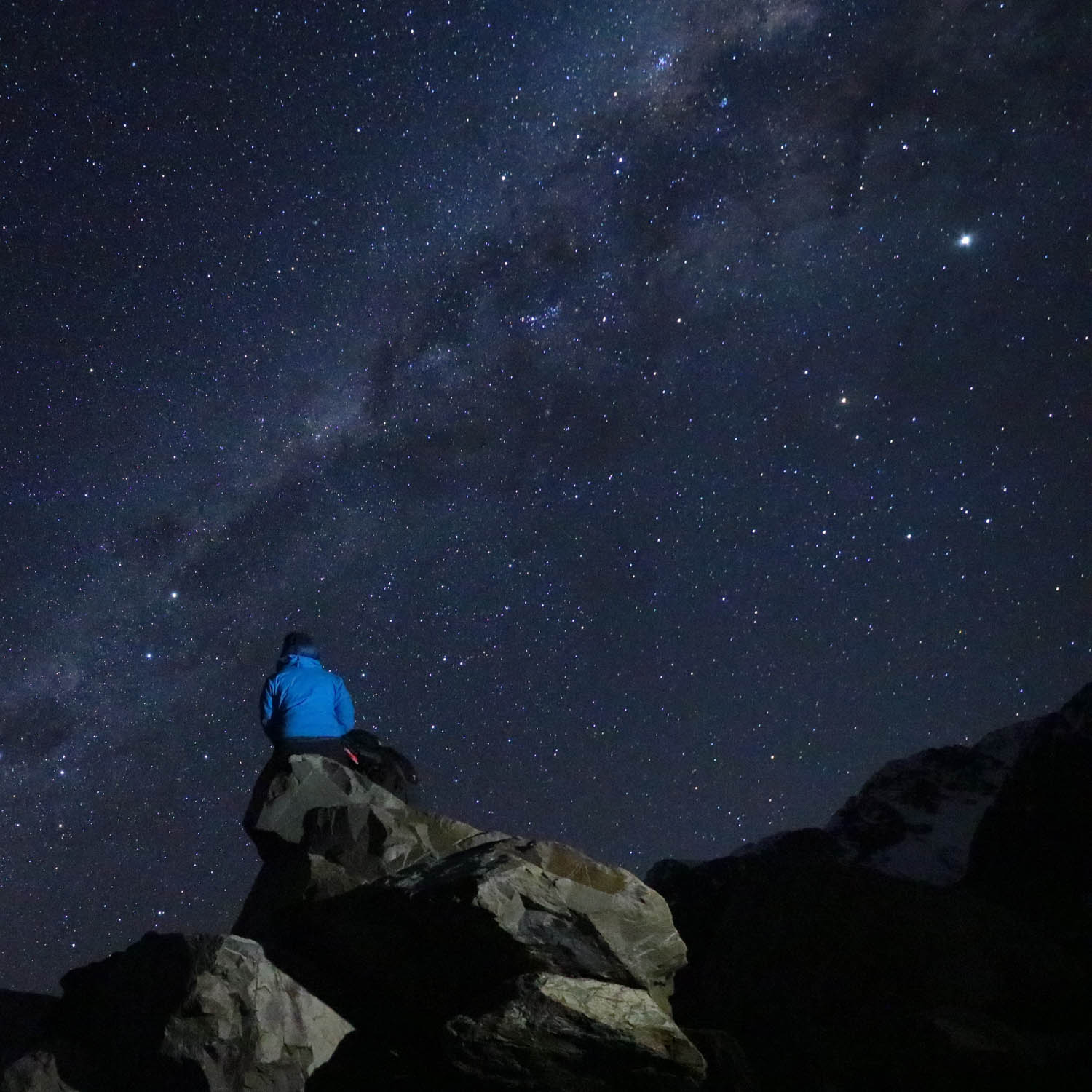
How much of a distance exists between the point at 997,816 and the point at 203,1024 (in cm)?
840

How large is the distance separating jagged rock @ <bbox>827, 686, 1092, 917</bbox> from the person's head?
25.5 ft

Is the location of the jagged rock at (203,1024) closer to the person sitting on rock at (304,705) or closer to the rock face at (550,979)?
the rock face at (550,979)

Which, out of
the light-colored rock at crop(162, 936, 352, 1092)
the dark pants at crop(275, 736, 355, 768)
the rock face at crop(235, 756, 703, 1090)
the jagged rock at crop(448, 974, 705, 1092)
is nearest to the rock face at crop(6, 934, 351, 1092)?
the light-colored rock at crop(162, 936, 352, 1092)

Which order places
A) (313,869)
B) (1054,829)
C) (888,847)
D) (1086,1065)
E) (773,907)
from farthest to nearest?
(888,847) < (1054,829) < (773,907) < (313,869) < (1086,1065)

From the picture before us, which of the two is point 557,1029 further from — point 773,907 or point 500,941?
point 773,907

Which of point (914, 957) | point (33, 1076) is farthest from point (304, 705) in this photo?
point (914, 957)

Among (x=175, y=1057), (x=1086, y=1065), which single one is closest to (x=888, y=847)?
(x=1086, y=1065)

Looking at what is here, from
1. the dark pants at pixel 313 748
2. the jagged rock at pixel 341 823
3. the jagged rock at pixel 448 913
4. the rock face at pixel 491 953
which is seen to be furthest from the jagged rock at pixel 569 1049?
the dark pants at pixel 313 748

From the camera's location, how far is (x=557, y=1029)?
17.3ft

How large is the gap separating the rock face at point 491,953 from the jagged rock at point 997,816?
4691 millimetres

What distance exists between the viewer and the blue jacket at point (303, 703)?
871cm

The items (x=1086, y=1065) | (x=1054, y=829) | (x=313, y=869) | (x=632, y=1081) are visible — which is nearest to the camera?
(x=632, y=1081)

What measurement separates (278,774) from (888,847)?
8.56 meters

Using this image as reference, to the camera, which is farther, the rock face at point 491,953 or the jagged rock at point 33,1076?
the jagged rock at point 33,1076
